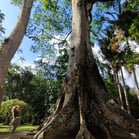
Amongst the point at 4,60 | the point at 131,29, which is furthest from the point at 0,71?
the point at 131,29

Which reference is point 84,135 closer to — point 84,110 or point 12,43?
point 84,110

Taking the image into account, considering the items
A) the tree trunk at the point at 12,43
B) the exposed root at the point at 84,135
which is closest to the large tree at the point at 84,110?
the exposed root at the point at 84,135

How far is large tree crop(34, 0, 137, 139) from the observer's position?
7453 millimetres

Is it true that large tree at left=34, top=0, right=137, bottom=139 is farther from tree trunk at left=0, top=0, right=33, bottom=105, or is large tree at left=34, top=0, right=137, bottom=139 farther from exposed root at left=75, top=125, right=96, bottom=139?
tree trunk at left=0, top=0, right=33, bottom=105

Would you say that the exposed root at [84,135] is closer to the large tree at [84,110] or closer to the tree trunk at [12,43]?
the large tree at [84,110]

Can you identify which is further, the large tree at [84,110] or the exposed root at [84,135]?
the large tree at [84,110]

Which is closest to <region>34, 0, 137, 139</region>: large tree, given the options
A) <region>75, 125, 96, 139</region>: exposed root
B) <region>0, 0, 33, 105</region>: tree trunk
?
<region>75, 125, 96, 139</region>: exposed root

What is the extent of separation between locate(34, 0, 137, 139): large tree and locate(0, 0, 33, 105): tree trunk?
3.14m

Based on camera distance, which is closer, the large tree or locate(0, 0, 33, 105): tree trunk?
locate(0, 0, 33, 105): tree trunk

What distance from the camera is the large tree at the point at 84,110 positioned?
293 inches

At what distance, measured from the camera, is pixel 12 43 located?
195 inches

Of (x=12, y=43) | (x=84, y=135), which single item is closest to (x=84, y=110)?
(x=84, y=135)

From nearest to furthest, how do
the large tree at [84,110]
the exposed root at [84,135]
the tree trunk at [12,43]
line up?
the tree trunk at [12,43]
the exposed root at [84,135]
the large tree at [84,110]

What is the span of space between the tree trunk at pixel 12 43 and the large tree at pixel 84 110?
3.14 m
